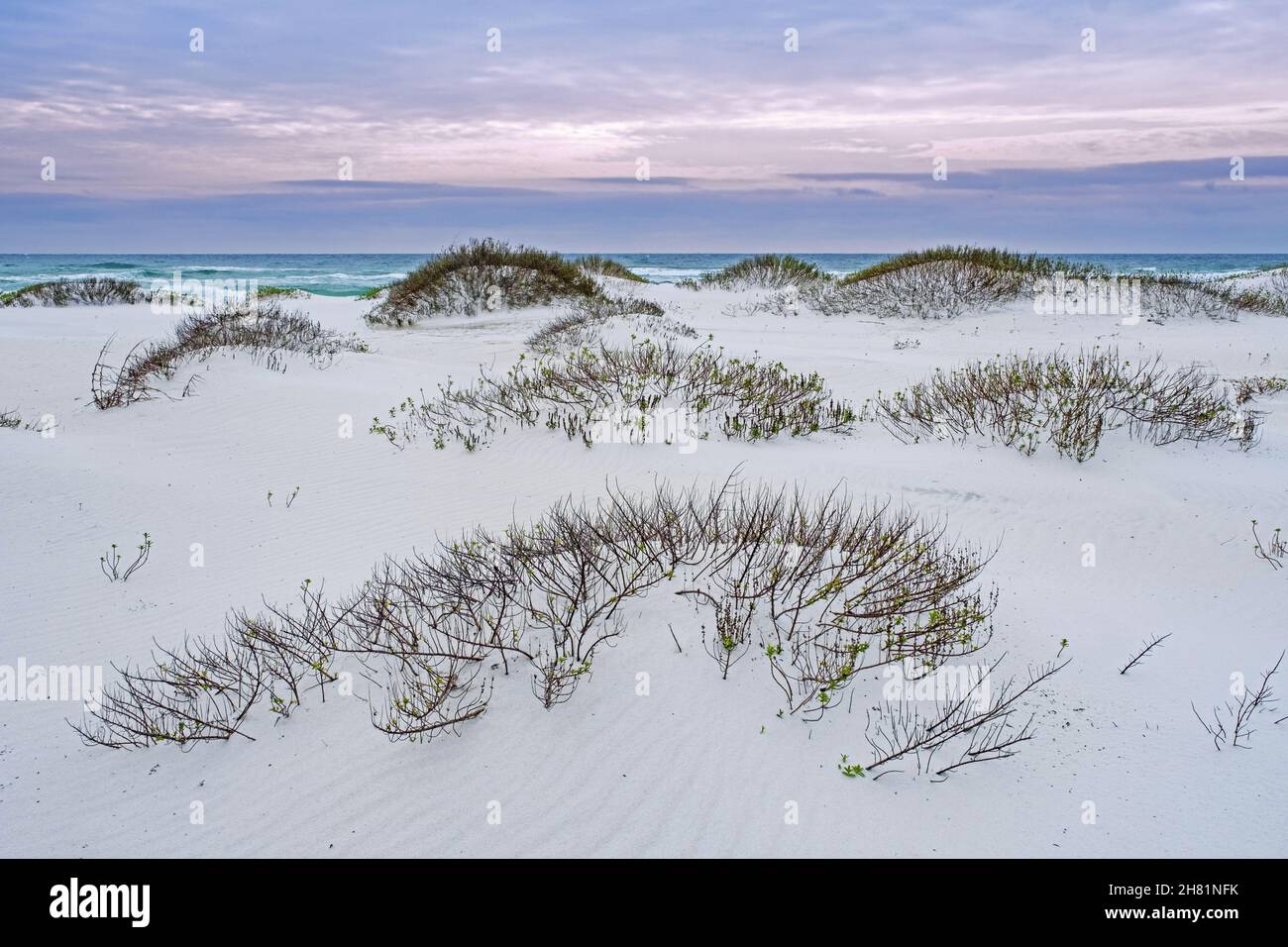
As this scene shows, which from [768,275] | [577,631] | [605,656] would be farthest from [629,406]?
[768,275]

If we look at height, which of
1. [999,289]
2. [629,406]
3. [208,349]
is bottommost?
[629,406]

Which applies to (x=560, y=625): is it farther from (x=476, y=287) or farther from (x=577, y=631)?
(x=476, y=287)

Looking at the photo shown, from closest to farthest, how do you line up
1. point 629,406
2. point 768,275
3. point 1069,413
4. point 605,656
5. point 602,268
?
point 605,656, point 1069,413, point 629,406, point 768,275, point 602,268

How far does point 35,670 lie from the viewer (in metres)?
4.61

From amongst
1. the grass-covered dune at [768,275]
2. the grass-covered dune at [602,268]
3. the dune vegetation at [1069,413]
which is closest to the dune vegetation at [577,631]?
the dune vegetation at [1069,413]

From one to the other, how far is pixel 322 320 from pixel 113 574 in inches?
607

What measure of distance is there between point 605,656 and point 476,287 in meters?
16.9

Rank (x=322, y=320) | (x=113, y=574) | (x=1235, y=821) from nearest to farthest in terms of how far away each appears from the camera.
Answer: (x=1235, y=821), (x=113, y=574), (x=322, y=320)

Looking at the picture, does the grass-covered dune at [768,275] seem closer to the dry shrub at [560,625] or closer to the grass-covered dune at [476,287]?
the grass-covered dune at [476,287]

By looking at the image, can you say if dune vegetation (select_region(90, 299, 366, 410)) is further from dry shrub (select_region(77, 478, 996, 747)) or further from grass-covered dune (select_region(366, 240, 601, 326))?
dry shrub (select_region(77, 478, 996, 747))

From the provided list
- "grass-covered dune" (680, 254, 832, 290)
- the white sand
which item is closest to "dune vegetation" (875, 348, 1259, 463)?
the white sand

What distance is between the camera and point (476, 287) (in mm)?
19594
